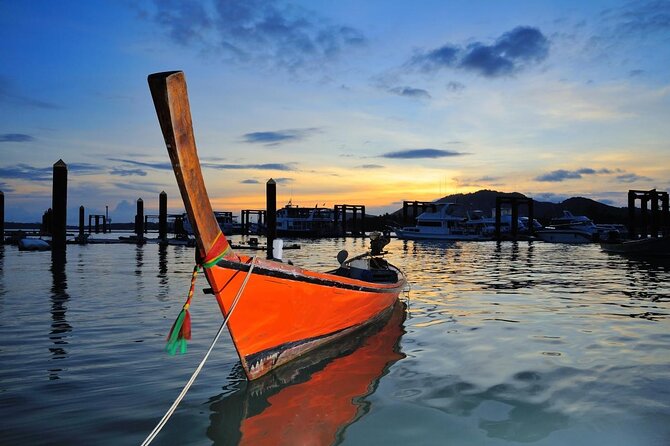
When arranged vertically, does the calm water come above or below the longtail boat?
below

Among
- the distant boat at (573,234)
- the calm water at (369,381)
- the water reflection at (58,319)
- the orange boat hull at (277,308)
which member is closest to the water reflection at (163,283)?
the calm water at (369,381)

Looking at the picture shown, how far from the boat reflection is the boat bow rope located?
32.7 inches

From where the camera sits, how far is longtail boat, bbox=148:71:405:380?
13.9ft

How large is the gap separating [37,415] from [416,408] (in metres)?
3.58

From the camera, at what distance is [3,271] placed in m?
18.2

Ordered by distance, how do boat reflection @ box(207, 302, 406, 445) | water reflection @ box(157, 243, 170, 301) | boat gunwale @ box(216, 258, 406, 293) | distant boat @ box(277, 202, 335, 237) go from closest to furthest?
boat reflection @ box(207, 302, 406, 445)
boat gunwale @ box(216, 258, 406, 293)
water reflection @ box(157, 243, 170, 301)
distant boat @ box(277, 202, 335, 237)

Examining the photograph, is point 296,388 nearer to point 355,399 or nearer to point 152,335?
point 355,399

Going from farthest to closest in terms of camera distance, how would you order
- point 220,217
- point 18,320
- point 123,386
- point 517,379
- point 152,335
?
point 220,217 < point 18,320 < point 152,335 < point 517,379 < point 123,386

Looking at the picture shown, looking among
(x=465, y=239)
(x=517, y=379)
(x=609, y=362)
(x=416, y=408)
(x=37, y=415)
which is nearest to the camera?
(x=37, y=415)

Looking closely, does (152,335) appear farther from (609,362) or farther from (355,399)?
(609,362)

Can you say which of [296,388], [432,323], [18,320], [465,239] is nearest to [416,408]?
[296,388]

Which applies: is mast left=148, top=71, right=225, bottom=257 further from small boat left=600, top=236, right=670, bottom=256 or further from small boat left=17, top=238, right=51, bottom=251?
small boat left=17, top=238, right=51, bottom=251

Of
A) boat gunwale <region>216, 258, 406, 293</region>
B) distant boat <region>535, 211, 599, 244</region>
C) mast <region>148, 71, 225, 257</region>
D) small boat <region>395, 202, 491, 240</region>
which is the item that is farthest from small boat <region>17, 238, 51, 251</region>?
distant boat <region>535, 211, 599, 244</region>

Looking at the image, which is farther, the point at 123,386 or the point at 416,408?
the point at 123,386
